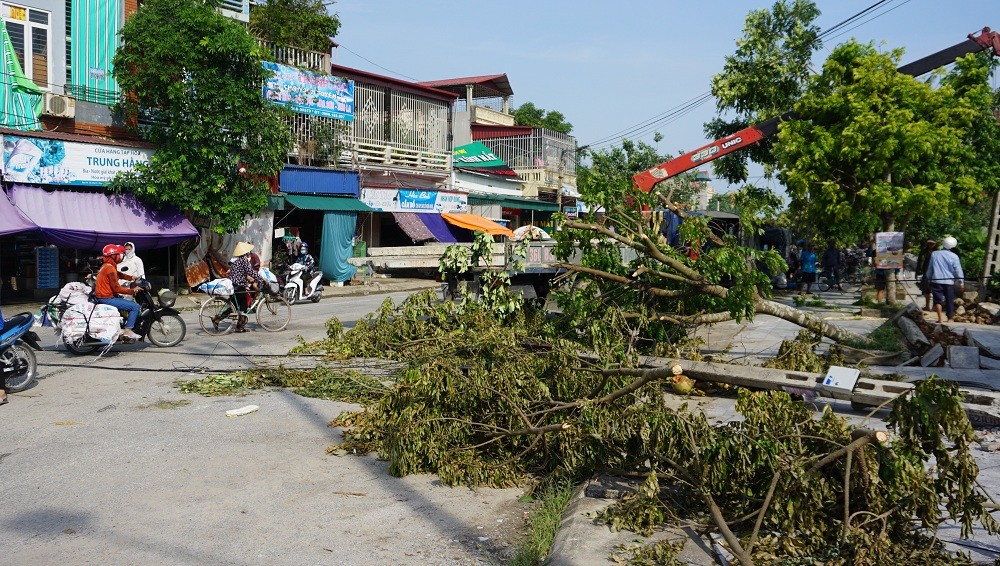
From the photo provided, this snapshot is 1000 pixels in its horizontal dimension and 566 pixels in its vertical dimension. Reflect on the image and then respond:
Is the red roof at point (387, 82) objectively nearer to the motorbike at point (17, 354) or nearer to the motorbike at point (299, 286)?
the motorbike at point (299, 286)

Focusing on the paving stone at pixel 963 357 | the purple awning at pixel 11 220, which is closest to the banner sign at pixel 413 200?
the purple awning at pixel 11 220

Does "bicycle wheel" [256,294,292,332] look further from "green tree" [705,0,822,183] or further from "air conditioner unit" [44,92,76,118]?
"green tree" [705,0,822,183]

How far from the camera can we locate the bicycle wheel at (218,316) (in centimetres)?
1441

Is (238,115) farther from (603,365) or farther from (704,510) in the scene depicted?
(704,510)

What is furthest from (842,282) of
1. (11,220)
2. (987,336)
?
(11,220)

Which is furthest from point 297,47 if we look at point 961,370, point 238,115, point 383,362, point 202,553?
point 202,553

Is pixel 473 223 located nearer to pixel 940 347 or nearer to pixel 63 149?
pixel 63 149

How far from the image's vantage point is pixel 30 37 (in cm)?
1997

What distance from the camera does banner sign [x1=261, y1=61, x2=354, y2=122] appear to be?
84.0 feet

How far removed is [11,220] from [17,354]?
10032 mm

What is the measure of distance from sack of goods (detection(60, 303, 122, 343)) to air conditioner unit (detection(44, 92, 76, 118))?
10872mm

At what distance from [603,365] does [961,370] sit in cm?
611

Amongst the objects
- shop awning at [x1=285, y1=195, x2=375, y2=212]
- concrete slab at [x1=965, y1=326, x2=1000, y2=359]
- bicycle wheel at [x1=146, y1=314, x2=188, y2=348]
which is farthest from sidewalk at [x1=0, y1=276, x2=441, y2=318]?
concrete slab at [x1=965, y1=326, x2=1000, y2=359]

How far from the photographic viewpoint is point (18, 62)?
1936 cm
